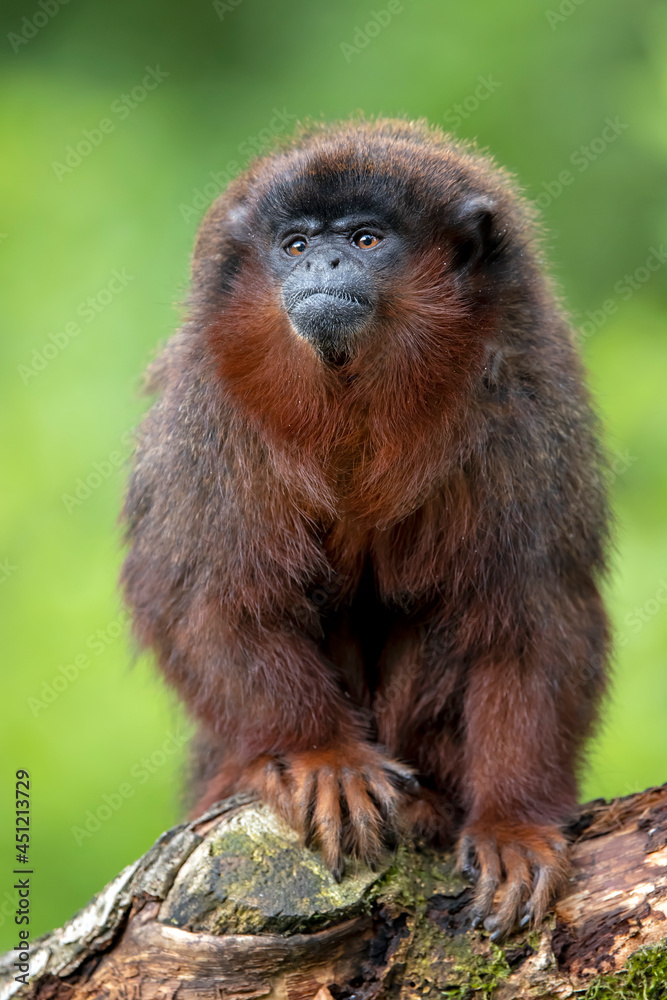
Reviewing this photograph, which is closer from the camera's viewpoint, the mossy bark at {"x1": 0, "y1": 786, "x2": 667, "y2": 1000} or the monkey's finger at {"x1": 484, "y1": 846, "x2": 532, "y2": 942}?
the mossy bark at {"x1": 0, "y1": 786, "x2": 667, "y2": 1000}

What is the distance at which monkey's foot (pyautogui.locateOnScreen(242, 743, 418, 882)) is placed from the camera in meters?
2.93

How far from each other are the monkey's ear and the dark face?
18cm

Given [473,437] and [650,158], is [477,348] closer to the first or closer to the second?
[473,437]

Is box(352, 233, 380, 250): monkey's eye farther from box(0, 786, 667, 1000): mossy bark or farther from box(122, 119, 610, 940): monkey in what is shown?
A: box(0, 786, 667, 1000): mossy bark

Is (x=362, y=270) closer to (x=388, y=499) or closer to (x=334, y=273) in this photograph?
(x=334, y=273)

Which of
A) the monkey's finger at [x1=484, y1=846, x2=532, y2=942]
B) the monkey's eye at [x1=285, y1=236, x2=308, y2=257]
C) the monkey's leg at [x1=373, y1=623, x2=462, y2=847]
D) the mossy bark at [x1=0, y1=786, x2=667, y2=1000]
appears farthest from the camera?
the monkey's leg at [x1=373, y1=623, x2=462, y2=847]

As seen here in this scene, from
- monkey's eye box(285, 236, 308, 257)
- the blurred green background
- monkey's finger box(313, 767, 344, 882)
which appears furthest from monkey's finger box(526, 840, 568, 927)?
monkey's eye box(285, 236, 308, 257)

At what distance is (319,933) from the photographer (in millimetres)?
2693

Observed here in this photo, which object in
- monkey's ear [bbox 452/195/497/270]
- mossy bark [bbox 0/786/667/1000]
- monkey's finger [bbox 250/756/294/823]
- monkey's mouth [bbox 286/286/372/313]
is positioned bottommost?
mossy bark [bbox 0/786/667/1000]

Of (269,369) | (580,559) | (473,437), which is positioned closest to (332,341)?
(269,369)

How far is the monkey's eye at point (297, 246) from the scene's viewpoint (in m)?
3.32

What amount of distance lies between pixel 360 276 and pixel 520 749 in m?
1.51

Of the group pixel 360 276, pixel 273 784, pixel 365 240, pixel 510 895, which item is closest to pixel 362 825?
pixel 273 784

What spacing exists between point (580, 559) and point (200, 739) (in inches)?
62.2
